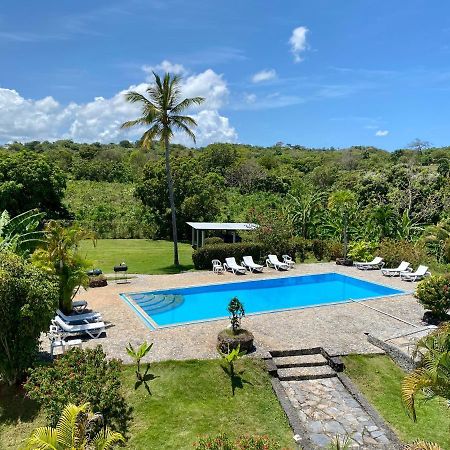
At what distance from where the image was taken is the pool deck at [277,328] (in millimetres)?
11242

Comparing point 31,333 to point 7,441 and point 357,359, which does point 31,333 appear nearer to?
point 7,441

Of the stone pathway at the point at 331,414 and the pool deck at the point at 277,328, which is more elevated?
the pool deck at the point at 277,328

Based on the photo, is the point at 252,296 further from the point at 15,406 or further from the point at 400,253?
the point at 15,406

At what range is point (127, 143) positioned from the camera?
115 m

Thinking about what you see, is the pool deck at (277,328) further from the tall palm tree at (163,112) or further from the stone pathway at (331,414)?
the tall palm tree at (163,112)

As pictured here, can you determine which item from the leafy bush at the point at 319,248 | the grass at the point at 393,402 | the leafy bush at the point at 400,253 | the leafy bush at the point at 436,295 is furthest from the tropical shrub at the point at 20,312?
the leafy bush at the point at 319,248

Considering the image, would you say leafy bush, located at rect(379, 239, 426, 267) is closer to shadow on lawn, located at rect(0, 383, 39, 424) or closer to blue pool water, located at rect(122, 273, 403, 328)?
blue pool water, located at rect(122, 273, 403, 328)

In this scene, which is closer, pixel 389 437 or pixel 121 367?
pixel 389 437

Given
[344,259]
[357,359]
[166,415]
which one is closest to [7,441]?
[166,415]

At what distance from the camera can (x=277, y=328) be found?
1291 cm

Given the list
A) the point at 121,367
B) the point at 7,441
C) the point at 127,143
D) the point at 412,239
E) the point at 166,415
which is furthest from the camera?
the point at 127,143

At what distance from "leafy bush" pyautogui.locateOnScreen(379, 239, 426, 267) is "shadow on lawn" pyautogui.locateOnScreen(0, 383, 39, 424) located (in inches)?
762

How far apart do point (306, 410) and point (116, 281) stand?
42.0 feet

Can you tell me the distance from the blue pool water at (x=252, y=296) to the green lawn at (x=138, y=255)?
4336 millimetres
